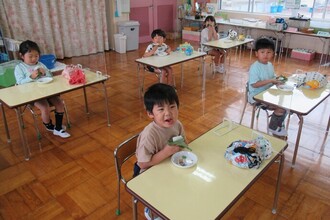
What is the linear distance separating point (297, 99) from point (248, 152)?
1184 millimetres

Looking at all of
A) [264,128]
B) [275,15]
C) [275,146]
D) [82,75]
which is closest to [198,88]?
Result: [264,128]

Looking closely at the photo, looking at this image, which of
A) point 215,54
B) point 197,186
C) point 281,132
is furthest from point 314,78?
point 215,54

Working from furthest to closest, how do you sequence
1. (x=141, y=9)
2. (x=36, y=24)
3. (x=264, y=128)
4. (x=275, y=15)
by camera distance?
(x=141, y=9)
(x=275, y=15)
(x=36, y=24)
(x=264, y=128)

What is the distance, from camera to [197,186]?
1343mm

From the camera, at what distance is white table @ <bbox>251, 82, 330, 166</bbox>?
2254 millimetres

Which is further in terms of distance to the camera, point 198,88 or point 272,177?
point 198,88

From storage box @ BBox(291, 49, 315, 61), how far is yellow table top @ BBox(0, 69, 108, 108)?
472 cm

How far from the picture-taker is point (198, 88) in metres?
4.51

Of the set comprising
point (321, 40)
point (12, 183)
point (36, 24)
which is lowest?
point (12, 183)

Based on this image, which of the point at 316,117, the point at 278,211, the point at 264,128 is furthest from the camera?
the point at 316,117

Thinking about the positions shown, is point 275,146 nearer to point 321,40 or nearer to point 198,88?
point 198,88

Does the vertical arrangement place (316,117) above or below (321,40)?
below

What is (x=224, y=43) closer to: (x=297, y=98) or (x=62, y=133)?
(x=297, y=98)

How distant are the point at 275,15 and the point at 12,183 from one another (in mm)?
6367
